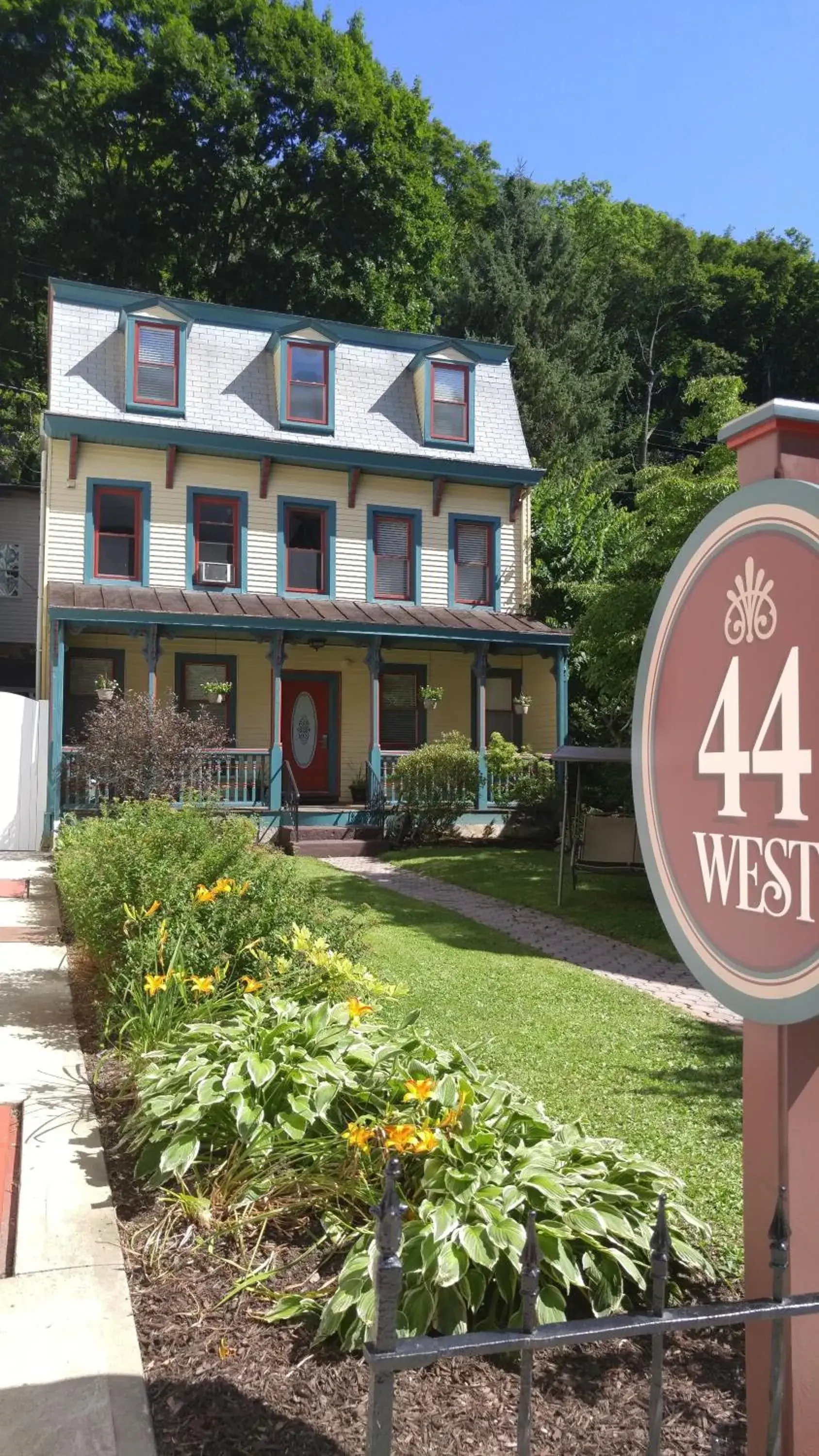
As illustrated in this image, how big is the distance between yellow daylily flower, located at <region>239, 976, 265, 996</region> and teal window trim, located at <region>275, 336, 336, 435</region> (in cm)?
1651

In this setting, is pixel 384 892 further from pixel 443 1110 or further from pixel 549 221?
pixel 549 221

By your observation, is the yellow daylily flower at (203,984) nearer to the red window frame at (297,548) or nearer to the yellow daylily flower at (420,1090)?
the yellow daylily flower at (420,1090)

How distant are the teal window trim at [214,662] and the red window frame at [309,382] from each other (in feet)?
15.3

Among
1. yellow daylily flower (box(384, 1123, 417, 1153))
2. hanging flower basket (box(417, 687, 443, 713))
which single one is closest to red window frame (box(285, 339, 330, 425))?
hanging flower basket (box(417, 687, 443, 713))

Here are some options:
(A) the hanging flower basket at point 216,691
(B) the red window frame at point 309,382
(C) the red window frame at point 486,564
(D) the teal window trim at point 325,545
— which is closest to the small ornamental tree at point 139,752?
(A) the hanging flower basket at point 216,691

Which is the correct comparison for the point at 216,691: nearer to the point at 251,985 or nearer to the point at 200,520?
the point at 200,520

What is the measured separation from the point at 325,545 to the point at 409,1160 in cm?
1787

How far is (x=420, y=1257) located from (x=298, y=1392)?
1.44ft

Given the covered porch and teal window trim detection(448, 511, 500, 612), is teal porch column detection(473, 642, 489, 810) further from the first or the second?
teal window trim detection(448, 511, 500, 612)

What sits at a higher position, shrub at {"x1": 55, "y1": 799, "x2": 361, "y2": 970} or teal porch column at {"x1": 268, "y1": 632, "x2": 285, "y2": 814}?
teal porch column at {"x1": 268, "y1": 632, "x2": 285, "y2": 814}

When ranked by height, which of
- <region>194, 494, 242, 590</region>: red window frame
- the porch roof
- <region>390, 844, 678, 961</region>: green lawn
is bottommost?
<region>390, 844, 678, 961</region>: green lawn

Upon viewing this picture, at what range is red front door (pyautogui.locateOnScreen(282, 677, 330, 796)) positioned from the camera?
68.1 ft

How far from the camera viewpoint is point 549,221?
3662 cm

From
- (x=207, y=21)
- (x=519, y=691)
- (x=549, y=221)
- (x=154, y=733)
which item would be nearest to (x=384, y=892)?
(x=154, y=733)
